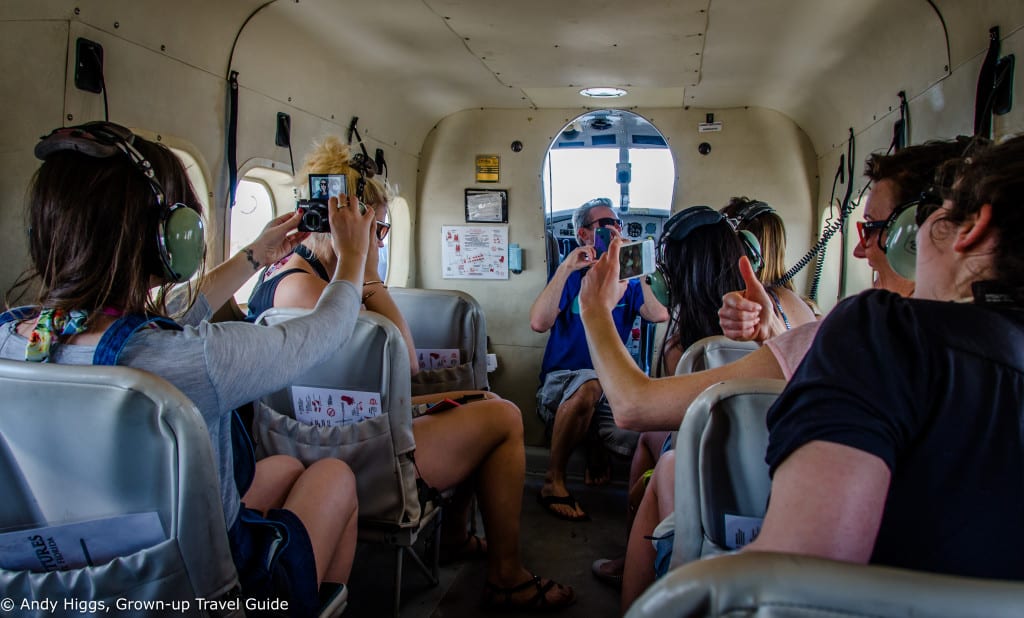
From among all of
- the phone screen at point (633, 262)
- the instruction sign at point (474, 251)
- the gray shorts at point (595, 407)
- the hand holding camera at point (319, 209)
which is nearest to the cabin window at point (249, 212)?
the hand holding camera at point (319, 209)

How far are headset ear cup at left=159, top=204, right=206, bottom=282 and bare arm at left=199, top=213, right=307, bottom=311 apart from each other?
2.29 feet

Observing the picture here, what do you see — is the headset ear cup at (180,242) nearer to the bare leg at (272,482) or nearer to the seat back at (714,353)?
the bare leg at (272,482)

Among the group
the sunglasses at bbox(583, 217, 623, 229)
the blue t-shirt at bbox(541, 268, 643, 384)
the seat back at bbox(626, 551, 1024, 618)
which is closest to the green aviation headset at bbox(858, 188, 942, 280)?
the seat back at bbox(626, 551, 1024, 618)

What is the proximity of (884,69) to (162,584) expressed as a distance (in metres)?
3.73

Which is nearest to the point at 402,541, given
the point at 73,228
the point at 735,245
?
the point at 73,228

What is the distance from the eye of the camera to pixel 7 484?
48.0 inches

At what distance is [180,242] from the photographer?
55.0 inches

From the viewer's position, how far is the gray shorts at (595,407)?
4.00m

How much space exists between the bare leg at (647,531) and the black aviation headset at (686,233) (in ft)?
2.67

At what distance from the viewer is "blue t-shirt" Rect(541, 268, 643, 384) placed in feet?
14.6

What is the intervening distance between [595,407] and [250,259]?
2.61m

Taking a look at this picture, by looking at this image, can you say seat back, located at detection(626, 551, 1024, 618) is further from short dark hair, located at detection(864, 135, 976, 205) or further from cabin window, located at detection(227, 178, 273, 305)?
cabin window, located at detection(227, 178, 273, 305)

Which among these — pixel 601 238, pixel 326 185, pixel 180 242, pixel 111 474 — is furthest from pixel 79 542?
pixel 601 238

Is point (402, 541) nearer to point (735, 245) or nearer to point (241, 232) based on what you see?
point (735, 245)
